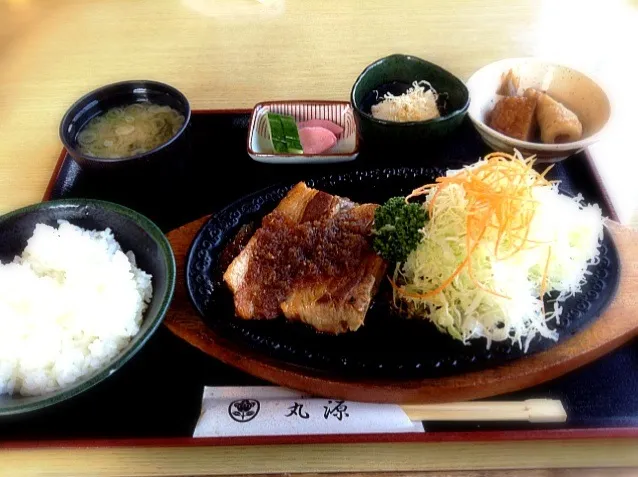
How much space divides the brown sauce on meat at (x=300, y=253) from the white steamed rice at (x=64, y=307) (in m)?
0.37

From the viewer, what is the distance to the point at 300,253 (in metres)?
1.73

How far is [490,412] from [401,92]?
57.4 inches

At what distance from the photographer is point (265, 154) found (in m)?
2.09

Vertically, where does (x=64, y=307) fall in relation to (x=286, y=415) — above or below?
above

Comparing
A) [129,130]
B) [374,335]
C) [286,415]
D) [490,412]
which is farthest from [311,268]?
[129,130]

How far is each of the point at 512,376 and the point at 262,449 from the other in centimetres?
74

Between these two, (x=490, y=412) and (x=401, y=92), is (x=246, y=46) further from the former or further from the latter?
(x=490, y=412)

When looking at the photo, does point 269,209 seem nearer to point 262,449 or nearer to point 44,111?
point 262,449

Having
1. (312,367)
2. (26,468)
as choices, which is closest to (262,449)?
(312,367)

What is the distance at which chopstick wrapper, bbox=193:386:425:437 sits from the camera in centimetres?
142

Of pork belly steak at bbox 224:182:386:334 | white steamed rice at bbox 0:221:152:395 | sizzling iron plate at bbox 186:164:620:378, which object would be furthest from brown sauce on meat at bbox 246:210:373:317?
white steamed rice at bbox 0:221:152:395

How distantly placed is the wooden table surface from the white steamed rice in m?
0.61

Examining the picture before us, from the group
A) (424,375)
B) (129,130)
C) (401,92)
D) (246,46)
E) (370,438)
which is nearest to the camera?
(370,438)

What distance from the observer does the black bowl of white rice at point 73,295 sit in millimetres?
1440
